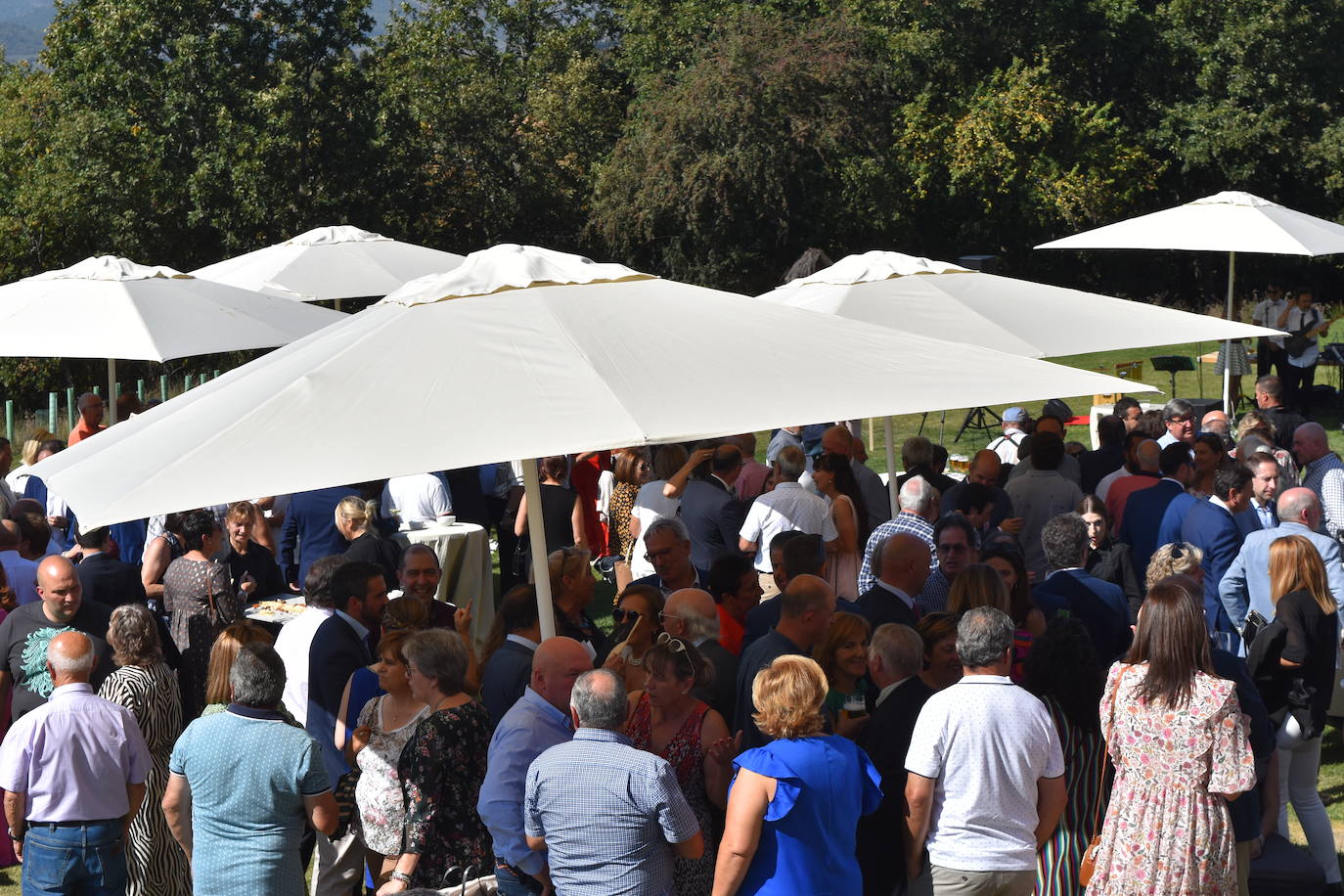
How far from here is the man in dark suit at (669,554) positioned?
6.73 metres

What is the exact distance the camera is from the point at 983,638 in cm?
466

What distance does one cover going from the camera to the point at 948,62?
30.3 meters

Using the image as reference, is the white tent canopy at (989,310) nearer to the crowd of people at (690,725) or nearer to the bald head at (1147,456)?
the bald head at (1147,456)

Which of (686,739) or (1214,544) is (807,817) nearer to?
(686,739)

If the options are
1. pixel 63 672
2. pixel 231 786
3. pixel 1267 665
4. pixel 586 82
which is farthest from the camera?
pixel 586 82

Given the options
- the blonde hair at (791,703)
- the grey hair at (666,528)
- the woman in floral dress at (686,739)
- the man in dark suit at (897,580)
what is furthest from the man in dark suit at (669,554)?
the blonde hair at (791,703)

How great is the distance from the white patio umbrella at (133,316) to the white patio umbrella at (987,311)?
3647 mm

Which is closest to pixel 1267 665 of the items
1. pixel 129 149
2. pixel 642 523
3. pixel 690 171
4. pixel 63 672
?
pixel 642 523

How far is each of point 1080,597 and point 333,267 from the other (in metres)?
8.67

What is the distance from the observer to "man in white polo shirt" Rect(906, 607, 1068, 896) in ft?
15.1

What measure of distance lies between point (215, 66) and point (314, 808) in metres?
26.0

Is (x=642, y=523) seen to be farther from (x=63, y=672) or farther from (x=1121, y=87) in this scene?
(x=1121, y=87)

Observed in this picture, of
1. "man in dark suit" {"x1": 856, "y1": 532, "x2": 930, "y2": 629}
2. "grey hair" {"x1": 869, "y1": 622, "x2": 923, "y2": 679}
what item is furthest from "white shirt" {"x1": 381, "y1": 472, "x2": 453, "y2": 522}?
"grey hair" {"x1": 869, "y1": 622, "x2": 923, "y2": 679}

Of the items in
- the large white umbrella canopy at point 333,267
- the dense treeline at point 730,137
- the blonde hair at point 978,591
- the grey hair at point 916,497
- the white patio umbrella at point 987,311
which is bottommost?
the blonde hair at point 978,591
